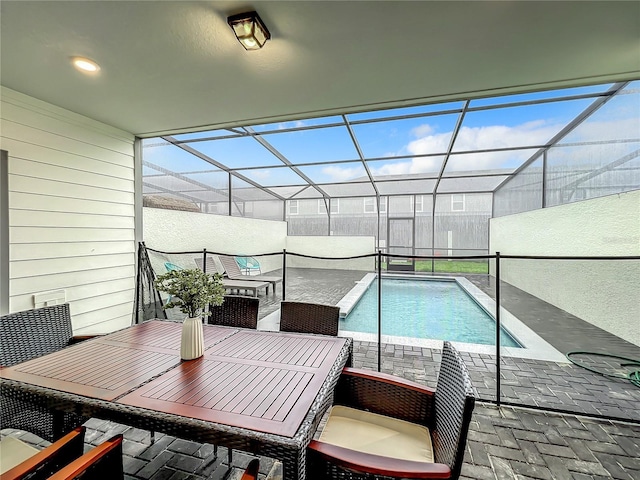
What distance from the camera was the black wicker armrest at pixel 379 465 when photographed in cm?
95

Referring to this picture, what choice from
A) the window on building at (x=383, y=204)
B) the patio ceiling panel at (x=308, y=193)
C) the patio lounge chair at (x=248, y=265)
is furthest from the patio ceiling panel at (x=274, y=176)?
the window on building at (x=383, y=204)

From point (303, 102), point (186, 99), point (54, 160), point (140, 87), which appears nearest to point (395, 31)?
point (303, 102)

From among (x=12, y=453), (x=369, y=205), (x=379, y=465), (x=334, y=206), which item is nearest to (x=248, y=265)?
(x=334, y=206)

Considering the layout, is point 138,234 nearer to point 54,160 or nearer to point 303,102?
point 54,160

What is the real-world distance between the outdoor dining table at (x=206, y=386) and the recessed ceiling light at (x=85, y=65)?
207 cm

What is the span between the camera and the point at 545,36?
1.88 meters

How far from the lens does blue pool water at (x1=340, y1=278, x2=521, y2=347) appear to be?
4465 millimetres

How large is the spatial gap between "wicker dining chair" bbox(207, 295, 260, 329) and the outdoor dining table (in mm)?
440

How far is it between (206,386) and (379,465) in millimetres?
836

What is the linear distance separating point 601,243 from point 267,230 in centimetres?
899

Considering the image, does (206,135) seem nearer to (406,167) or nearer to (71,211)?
(71,211)

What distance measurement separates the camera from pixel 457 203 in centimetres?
1069

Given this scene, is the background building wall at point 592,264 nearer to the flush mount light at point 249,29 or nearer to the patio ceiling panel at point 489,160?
the patio ceiling panel at point 489,160

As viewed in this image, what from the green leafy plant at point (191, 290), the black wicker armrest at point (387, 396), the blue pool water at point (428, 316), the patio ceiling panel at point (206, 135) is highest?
the patio ceiling panel at point (206, 135)
